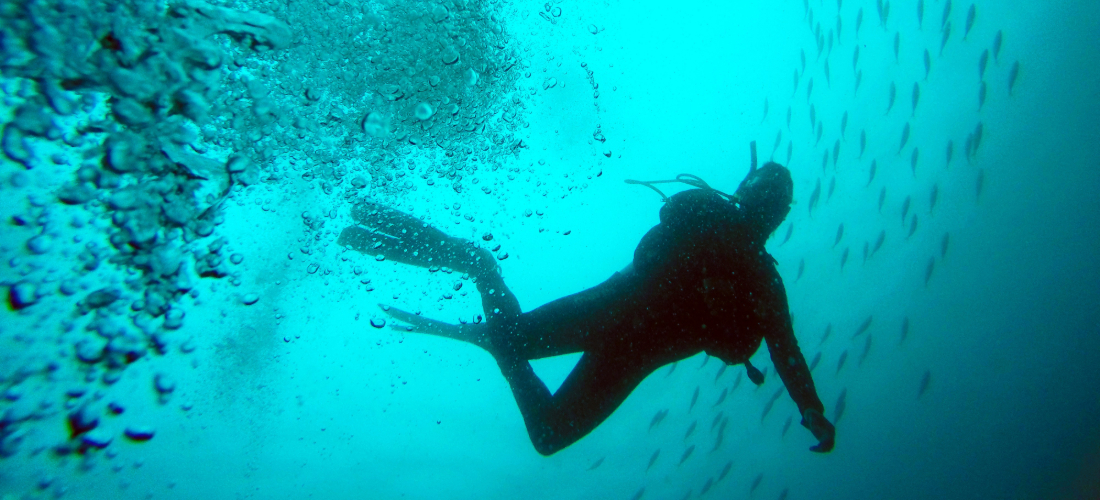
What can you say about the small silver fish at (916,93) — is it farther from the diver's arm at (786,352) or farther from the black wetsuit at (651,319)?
the diver's arm at (786,352)

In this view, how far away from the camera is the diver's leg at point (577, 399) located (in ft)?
13.5

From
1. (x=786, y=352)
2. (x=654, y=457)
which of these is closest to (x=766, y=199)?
(x=786, y=352)

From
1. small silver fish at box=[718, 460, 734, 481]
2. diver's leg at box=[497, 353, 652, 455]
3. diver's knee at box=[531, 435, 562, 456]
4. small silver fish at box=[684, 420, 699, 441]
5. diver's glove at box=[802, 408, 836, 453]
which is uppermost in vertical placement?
small silver fish at box=[684, 420, 699, 441]

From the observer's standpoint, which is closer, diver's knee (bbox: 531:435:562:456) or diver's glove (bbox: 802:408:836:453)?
diver's glove (bbox: 802:408:836:453)

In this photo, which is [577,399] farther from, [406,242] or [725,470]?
[725,470]

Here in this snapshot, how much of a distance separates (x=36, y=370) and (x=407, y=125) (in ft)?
14.7

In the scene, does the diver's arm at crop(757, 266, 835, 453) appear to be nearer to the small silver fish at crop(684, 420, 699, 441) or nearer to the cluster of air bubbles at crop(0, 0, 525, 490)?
the cluster of air bubbles at crop(0, 0, 525, 490)

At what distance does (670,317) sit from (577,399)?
1245mm

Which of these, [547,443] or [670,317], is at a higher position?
[670,317]

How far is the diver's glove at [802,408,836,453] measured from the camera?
3410 mm

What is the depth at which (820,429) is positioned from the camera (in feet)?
11.5

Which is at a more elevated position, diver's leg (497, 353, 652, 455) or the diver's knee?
diver's leg (497, 353, 652, 455)

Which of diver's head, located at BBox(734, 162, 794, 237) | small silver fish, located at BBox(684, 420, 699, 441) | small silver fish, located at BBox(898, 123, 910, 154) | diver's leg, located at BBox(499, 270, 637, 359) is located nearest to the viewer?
diver's head, located at BBox(734, 162, 794, 237)

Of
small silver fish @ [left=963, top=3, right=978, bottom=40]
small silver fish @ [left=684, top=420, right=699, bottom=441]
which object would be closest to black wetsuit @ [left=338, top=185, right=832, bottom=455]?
small silver fish @ [left=963, top=3, right=978, bottom=40]
